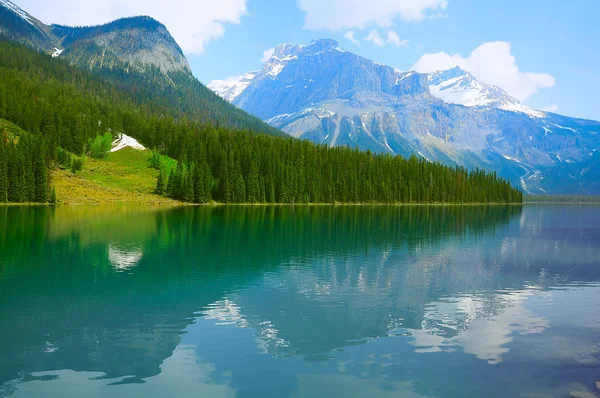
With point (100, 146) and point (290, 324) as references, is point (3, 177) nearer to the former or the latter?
point (100, 146)

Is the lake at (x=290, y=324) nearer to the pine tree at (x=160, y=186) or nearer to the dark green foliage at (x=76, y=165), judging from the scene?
the pine tree at (x=160, y=186)

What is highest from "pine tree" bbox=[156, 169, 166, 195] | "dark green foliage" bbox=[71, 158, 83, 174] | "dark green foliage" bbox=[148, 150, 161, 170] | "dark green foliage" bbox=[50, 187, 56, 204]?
"dark green foliage" bbox=[148, 150, 161, 170]

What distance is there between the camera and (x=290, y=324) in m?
25.0

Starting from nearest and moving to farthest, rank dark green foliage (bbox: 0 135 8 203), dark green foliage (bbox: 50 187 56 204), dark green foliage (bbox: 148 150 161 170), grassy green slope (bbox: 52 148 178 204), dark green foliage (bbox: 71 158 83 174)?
dark green foliage (bbox: 0 135 8 203), dark green foliage (bbox: 50 187 56 204), grassy green slope (bbox: 52 148 178 204), dark green foliage (bbox: 71 158 83 174), dark green foliage (bbox: 148 150 161 170)

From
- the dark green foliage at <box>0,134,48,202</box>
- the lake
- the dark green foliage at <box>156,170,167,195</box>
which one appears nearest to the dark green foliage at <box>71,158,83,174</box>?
the dark green foliage at <box>0,134,48,202</box>

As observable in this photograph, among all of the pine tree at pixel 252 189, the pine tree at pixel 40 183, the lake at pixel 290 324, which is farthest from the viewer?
the pine tree at pixel 252 189

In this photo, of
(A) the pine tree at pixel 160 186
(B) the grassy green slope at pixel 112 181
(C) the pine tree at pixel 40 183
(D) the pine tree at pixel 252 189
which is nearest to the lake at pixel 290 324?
(C) the pine tree at pixel 40 183

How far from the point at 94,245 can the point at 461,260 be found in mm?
40508

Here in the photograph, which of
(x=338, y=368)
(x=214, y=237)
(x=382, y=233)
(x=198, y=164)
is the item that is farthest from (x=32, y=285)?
(x=198, y=164)

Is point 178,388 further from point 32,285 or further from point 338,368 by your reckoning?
point 32,285

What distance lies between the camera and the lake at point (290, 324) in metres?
17.6

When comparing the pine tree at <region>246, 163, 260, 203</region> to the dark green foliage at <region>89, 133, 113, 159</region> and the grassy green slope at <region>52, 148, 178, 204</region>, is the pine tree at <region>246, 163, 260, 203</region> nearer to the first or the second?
the grassy green slope at <region>52, 148, 178, 204</region>

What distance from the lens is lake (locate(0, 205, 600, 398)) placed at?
17.6 meters

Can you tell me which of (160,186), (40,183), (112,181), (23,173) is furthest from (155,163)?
(23,173)
